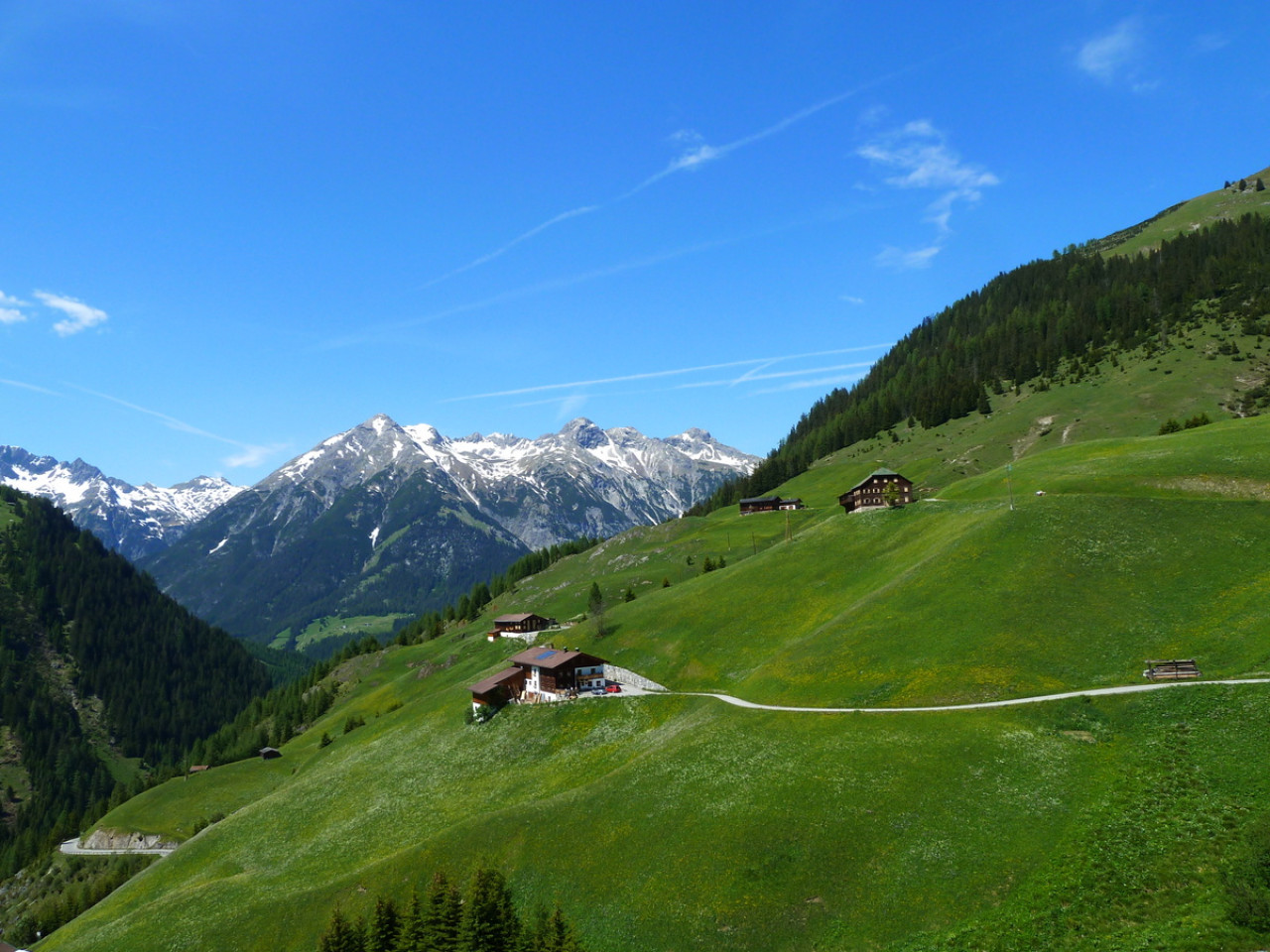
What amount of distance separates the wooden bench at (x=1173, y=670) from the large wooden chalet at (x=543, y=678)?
191 ft

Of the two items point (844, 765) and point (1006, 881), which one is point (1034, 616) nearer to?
point (844, 765)

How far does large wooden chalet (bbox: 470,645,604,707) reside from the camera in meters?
91.6

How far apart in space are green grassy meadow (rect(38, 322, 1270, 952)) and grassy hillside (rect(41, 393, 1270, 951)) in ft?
0.80

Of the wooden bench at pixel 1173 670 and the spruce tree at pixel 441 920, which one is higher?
the wooden bench at pixel 1173 670

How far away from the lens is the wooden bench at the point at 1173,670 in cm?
5434

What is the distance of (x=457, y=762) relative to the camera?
281 feet

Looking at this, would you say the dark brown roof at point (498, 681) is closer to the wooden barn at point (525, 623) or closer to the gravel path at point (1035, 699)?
the gravel path at point (1035, 699)

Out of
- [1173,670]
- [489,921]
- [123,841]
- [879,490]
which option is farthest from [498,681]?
[123,841]

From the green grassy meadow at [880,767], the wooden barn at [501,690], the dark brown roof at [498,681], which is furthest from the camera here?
the dark brown roof at [498,681]

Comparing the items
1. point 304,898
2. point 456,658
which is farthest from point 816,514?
point 304,898

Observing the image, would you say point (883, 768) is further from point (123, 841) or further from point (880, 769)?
point (123, 841)

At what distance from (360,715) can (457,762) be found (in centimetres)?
7975

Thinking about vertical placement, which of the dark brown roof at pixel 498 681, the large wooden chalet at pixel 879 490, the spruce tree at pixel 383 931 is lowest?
the spruce tree at pixel 383 931

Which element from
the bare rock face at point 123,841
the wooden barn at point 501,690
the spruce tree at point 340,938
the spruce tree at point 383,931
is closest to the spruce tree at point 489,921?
the spruce tree at point 383,931
